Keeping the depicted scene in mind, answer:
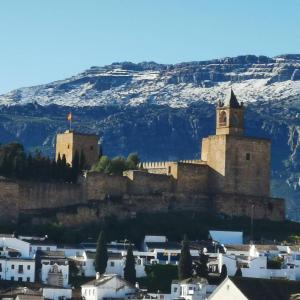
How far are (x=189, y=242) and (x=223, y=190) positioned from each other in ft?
31.1

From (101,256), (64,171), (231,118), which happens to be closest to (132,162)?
(231,118)

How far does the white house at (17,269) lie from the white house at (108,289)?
421 centimetres

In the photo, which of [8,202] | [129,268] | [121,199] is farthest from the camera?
[121,199]

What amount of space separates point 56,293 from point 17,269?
5701 millimetres

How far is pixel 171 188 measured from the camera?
99.8 meters

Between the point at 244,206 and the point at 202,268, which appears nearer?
the point at 202,268

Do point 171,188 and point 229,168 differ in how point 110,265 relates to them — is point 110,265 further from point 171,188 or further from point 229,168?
point 229,168

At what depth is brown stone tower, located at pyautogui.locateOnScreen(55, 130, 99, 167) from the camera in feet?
339

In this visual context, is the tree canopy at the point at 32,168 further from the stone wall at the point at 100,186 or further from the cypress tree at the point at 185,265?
the cypress tree at the point at 185,265

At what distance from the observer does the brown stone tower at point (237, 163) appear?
10119 cm

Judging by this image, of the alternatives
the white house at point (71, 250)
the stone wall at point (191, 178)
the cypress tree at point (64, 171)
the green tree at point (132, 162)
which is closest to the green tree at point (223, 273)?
the white house at point (71, 250)

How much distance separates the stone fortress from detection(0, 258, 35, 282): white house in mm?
8992

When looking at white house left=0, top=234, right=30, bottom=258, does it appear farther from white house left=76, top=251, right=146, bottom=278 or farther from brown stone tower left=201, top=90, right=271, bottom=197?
brown stone tower left=201, top=90, right=271, bottom=197

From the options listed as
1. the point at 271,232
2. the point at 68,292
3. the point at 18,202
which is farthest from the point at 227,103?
the point at 68,292
